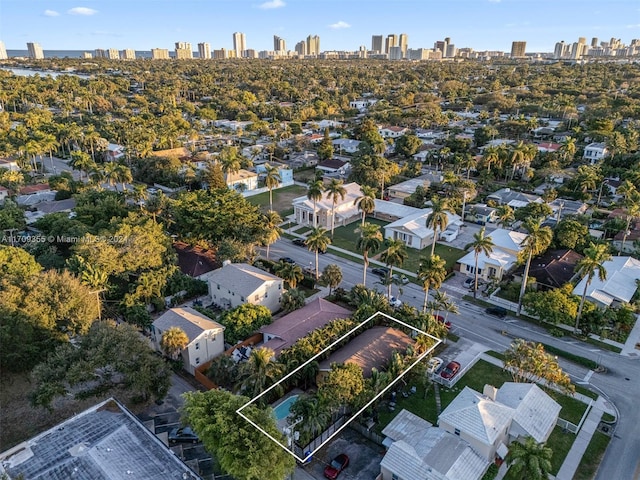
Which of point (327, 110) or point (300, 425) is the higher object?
point (327, 110)

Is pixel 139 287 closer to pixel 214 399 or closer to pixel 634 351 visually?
pixel 214 399

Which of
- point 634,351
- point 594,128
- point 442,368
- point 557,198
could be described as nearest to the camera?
point 442,368

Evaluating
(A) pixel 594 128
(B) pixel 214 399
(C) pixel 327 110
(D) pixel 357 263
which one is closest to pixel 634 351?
(D) pixel 357 263

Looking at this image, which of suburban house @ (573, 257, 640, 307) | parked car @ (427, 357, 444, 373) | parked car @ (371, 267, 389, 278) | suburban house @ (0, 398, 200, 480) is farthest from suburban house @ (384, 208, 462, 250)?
suburban house @ (0, 398, 200, 480)

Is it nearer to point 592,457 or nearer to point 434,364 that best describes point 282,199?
point 434,364

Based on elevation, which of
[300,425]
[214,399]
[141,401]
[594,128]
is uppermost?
[594,128]

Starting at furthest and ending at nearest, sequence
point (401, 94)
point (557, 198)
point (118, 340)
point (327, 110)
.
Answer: point (401, 94) → point (327, 110) → point (557, 198) → point (118, 340)

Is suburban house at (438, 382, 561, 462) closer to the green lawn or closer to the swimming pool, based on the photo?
the green lawn
